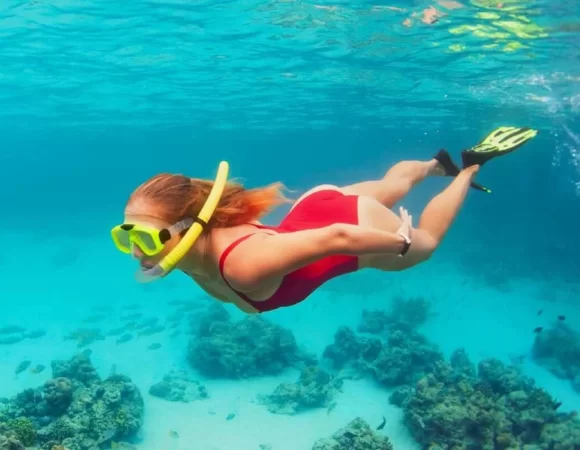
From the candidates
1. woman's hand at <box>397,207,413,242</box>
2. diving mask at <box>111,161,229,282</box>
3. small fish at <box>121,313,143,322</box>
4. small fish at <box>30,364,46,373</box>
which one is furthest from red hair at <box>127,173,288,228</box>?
small fish at <box>121,313,143,322</box>

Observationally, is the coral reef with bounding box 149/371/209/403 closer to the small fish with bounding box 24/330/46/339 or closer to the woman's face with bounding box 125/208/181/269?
the small fish with bounding box 24/330/46/339

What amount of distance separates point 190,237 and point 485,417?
8.74 metres

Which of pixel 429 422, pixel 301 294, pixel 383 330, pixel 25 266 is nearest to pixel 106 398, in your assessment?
pixel 429 422

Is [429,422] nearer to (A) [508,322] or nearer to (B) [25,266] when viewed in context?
(A) [508,322]

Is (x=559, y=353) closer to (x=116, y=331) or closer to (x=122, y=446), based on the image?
(x=122, y=446)

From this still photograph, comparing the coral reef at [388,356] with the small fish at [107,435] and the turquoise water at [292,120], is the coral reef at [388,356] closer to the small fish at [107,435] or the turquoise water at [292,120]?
the turquoise water at [292,120]

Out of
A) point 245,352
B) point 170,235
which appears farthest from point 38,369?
point 170,235

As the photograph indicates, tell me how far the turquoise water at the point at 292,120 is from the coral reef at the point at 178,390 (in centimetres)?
23

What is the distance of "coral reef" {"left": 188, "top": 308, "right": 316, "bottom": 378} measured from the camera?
571 inches

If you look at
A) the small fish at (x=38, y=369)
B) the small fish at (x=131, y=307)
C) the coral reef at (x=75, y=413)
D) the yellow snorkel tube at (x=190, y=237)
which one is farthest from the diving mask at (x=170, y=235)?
the small fish at (x=131, y=307)

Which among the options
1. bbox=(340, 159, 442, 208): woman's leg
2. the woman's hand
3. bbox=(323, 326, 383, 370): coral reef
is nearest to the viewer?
the woman's hand

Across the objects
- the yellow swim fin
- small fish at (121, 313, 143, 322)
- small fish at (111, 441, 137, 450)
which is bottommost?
small fish at (121, 313, 143, 322)

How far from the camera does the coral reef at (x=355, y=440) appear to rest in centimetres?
934

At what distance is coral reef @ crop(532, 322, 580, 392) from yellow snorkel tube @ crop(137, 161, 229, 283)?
51.4 feet
